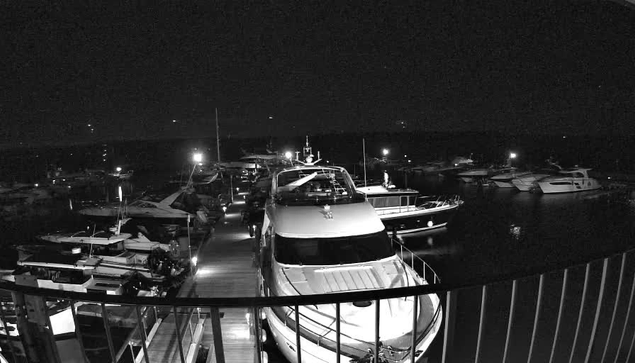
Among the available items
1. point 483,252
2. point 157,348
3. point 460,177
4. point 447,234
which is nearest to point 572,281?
point 483,252

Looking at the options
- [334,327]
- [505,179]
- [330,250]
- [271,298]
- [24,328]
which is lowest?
[505,179]

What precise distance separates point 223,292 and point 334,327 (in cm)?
404

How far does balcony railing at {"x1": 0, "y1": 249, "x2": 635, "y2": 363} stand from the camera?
1.72 m

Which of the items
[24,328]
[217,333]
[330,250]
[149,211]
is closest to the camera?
[217,333]

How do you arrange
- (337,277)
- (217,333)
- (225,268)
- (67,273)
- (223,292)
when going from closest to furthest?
(217,333), (337,277), (223,292), (225,268), (67,273)

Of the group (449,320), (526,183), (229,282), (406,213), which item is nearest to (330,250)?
(229,282)

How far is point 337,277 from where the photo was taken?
607 centimetres

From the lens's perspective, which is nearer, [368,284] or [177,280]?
[368,284]

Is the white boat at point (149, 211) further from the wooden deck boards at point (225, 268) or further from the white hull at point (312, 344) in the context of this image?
the white hull at point (312, 344)

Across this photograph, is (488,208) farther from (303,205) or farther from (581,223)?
(303,205)

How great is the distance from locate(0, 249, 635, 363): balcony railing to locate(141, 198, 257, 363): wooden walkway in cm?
3

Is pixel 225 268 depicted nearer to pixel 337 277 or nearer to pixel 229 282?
pixel 229 282

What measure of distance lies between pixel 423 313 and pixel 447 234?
15731 millimetres

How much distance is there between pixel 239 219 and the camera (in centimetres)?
1462
